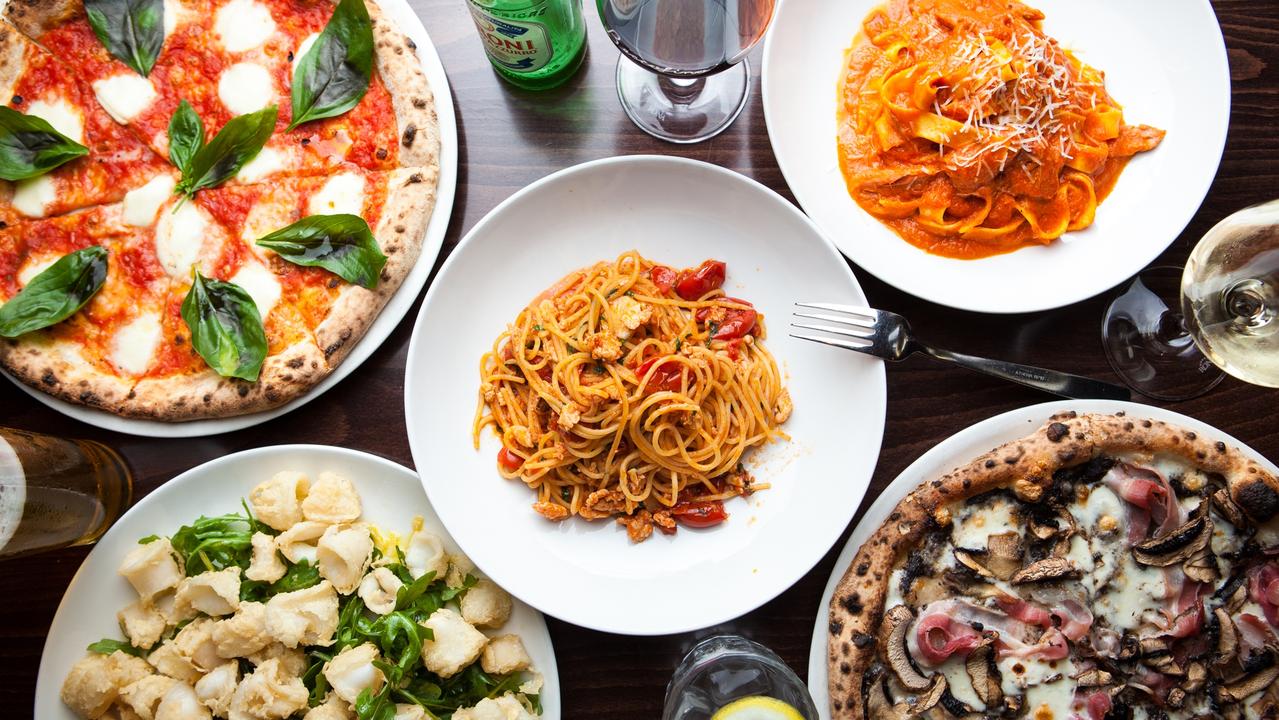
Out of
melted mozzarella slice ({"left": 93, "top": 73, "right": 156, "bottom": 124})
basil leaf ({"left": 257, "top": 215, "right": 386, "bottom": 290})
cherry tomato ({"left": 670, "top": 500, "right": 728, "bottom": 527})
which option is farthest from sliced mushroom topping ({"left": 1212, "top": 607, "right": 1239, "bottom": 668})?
melted mozzarella slice ({"left": 93, "top": 73, "right": 156, "bottom": 124})

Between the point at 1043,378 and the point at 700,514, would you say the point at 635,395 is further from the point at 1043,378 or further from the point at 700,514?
the point at 1043,378

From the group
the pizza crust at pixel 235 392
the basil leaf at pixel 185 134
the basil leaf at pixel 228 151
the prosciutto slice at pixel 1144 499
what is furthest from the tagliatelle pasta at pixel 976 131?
the basil leaf at pixel 185 134

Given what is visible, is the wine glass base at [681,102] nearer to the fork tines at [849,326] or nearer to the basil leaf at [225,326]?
the fork tines at [849,326]

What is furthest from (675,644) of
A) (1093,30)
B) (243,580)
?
(1093,30)

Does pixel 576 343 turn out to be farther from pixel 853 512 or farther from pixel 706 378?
pixel 853 512

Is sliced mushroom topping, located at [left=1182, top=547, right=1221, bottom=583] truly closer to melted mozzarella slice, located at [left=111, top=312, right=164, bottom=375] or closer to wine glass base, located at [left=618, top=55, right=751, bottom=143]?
wine glass base, located at [left=618, top=55, right=751, bottom=143]
